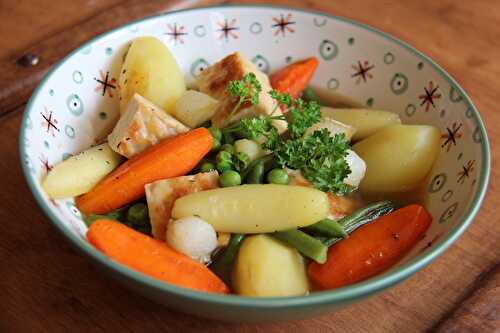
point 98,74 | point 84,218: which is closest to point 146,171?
point 84,218

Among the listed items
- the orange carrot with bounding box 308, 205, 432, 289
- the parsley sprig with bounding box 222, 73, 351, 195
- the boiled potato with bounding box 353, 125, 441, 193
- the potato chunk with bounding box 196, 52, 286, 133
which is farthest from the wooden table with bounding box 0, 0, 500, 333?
Result: the potato chunk with bounding box 196, 52, 286, 133

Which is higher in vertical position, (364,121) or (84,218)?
(364,121)

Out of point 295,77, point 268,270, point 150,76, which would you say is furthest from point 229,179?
point 295,77

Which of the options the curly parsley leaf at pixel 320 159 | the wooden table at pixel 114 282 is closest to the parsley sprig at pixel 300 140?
the curly parsley leaf at pixel 320 159

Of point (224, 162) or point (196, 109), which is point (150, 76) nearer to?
point (196, 109)

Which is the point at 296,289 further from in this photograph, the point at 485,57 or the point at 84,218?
the point at 485,57
